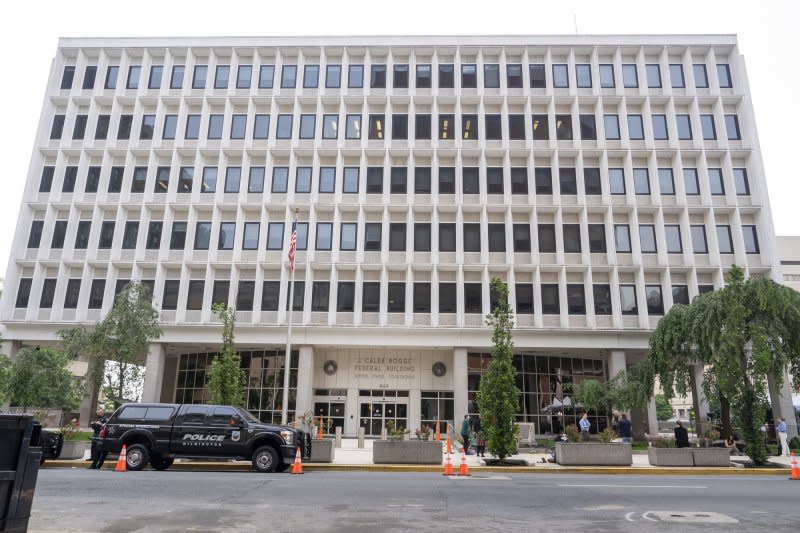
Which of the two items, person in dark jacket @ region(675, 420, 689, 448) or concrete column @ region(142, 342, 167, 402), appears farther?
concrete column @ region(142, 342, 167, 402)

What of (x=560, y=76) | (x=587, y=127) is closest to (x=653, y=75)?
(x=587, y=127)

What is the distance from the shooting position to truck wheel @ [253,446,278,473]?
625 inches

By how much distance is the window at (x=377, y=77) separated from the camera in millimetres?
38406

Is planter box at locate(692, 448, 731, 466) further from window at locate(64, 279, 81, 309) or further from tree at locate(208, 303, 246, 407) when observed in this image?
window at locate(64, 279, 81, 309)

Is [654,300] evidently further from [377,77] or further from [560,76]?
[377,77]

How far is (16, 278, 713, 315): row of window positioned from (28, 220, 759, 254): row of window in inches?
94.4

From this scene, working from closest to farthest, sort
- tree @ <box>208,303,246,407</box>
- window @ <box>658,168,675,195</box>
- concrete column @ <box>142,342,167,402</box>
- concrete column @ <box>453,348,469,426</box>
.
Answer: tree @ <box>208,303,246,407</box> → concrete column @ <box>453,348,469,426</box> → concrete column @ <box>142,342,167,402</box> → window @ <box>658,168,675,195</box>

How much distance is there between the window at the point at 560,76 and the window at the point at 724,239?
14.0 metres

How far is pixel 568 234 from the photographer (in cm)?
3497

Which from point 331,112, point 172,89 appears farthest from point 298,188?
point 172,89

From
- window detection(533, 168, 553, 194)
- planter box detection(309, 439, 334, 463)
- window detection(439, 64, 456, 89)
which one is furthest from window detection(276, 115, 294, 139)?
planter box detection(309, 439, 334, 463)

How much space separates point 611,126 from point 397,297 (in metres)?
18.8

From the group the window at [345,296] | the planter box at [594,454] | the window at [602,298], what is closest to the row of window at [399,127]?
the window at [602,298]

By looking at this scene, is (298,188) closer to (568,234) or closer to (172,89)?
(172,89)
